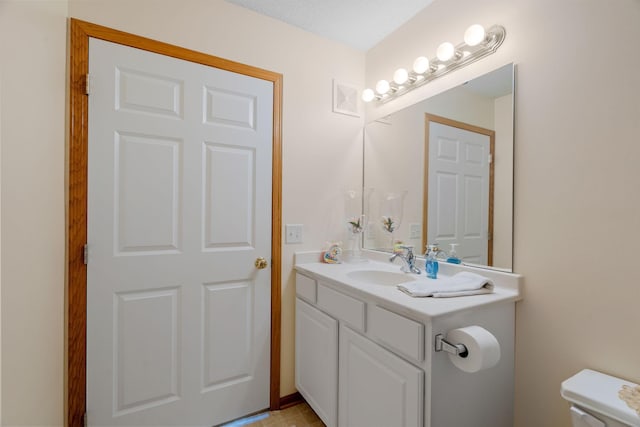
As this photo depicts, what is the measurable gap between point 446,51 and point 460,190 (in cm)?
70

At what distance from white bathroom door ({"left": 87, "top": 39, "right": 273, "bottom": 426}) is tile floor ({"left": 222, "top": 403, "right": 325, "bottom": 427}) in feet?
0.16

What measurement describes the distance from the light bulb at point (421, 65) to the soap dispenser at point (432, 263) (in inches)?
38.4

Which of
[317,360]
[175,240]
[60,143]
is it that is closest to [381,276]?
[317,360]

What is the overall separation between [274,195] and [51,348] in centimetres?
119

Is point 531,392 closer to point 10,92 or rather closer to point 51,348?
point 51,348

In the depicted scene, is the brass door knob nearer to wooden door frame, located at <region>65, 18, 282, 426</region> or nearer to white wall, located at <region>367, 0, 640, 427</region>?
wooden door frame, located at <region>65, 18, 282, 426</region>

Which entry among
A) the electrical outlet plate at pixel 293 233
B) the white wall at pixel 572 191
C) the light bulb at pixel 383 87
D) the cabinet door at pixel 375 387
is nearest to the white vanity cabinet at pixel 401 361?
the cabinet door at pixel 375 387

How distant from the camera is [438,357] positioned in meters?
0.97

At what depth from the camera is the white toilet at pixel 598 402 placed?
79 cm

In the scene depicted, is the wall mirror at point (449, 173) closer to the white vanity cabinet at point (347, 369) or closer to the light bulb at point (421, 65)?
the light bulb at point (421, 65)

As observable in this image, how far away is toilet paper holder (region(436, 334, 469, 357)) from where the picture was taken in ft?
3.04

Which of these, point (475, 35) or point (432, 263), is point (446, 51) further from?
point (432, 263)

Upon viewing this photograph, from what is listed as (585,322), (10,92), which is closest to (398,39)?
(585,322)

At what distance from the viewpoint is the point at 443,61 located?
149 cm
